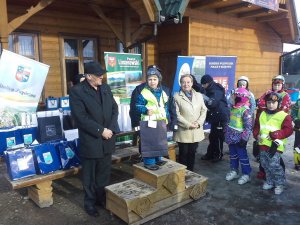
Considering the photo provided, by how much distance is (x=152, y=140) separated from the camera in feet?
11.2

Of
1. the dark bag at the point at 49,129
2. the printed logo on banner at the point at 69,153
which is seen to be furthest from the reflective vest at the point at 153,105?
the dark bag at the point at 49,129

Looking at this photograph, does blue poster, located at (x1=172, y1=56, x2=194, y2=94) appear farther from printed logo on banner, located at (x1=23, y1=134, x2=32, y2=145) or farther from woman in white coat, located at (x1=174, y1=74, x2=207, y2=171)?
printed logo on banner, located at (x1=23, y1=134, x2=32, y2=145)

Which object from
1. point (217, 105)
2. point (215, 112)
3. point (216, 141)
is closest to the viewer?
point (217, 105)

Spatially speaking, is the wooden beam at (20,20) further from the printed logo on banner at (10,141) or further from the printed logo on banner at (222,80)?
the printed logo on banner at (222,80)

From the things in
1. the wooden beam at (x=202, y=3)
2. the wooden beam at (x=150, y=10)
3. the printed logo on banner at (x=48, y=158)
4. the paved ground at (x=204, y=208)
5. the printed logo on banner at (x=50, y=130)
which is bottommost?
the paved ground at (x=204, y=208)

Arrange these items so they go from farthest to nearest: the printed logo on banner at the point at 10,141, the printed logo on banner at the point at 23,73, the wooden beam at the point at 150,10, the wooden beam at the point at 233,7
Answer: the wooden beam at the point at 233,7
the wooden beam at the point at 150,10
the printed logo on banner at the point at 23,73
the printed logo on banner at the point at 10,141

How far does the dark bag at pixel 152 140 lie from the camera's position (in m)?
3.40

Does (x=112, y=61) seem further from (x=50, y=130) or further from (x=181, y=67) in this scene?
(x=50, y=130)

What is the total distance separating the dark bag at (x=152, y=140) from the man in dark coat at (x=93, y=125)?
354 mm

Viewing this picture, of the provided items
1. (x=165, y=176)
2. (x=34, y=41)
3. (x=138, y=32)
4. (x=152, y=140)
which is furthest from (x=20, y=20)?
(x=165, y=176)

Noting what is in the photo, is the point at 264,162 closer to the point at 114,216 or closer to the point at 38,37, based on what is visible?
the point at 114,216

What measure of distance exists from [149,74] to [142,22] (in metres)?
2.89

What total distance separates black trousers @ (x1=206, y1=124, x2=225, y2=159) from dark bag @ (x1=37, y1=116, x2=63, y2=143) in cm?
275

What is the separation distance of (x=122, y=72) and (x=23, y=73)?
2.17 m
